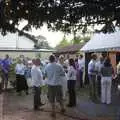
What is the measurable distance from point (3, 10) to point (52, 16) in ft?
3.50

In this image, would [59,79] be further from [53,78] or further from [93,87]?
[93,87]

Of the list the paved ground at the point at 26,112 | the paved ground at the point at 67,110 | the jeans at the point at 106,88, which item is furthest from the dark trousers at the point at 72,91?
the jeans at the point at 106,88

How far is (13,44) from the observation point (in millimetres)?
50781

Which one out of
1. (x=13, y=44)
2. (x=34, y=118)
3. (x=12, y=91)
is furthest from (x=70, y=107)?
(x=13, y=44)

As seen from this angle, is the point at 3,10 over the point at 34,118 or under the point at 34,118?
over

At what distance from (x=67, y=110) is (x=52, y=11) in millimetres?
7343

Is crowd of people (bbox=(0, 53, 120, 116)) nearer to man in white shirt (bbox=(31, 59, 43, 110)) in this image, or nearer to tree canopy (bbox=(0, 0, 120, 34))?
man in white shirt (bbox=(31, 59, 43, 110))

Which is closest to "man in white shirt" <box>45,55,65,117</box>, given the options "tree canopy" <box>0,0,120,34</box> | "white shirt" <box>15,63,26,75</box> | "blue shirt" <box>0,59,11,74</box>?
"tree canopy" <box>0,0,120,34</box>

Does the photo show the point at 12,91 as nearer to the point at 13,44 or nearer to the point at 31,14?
the point at 31,14

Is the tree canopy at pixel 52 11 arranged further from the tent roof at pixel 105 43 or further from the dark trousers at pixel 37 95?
the tent roof at pixel 105 43

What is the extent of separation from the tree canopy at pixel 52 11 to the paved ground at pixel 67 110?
15.0ft

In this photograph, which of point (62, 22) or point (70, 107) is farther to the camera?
point (70, 107)

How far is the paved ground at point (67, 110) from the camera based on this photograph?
13.6m

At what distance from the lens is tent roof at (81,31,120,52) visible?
23516mm
